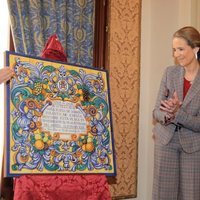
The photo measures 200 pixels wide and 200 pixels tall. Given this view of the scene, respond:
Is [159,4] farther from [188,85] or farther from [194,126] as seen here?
[194,126]

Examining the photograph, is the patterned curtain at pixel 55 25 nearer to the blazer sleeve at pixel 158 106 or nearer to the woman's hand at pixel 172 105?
the blazer sleeve at pixel 158 106

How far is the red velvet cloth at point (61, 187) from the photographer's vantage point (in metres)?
1.90

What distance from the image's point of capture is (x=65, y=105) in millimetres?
2141

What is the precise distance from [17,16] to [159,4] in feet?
4.49

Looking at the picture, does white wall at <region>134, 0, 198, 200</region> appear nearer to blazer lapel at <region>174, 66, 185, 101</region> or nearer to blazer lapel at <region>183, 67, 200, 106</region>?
blazer lapel at <region>174, 66, 185, 101</region>

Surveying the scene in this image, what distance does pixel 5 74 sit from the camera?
1.91 meters

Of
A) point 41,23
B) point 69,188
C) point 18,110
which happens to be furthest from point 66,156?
point 41,23

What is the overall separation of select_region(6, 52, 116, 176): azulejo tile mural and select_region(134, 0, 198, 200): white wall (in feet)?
3.45

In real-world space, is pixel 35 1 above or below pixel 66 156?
above

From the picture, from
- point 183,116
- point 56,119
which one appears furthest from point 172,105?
point 56,119

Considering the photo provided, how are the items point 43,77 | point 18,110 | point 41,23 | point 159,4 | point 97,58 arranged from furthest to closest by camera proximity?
point 159,4 → point 97,58 → point 41,23 → point 43,77 → point 18,110

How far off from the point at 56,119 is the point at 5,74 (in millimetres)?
385

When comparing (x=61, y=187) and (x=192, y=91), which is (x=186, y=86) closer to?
(x=192, y=91)

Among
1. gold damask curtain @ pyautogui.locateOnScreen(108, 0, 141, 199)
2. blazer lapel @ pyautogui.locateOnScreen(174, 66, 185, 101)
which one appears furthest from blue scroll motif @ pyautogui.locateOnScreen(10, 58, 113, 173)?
gold damask curtain @ pyautogui.locateOnScreen(108, 0, 141, 199)
